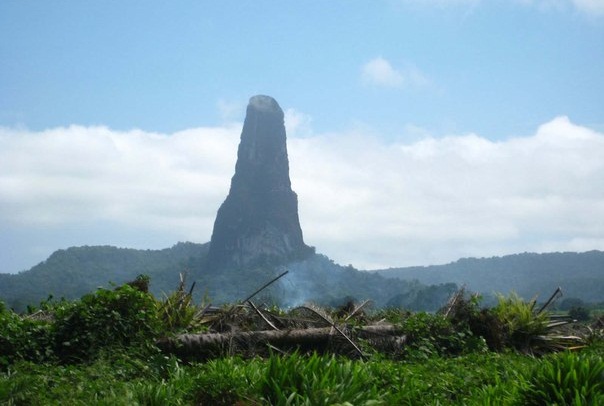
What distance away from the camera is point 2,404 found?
25.6 feet

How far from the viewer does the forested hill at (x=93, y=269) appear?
147m

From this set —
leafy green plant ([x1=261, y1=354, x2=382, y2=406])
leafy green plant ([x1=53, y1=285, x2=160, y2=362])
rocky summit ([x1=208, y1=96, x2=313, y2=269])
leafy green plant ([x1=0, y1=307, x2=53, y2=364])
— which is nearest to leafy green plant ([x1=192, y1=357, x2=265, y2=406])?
leafy green plant ([x1=261, y1=354, x2=382, y2=406])

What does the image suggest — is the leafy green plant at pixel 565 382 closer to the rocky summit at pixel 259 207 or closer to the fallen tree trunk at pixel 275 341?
the fallen tree trunk at pixel 275 341

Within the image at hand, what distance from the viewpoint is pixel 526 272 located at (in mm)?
153500

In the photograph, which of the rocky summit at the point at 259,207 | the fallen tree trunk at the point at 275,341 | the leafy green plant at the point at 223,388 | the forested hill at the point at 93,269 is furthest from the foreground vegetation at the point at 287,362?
the rocky summit at the point at 259,207

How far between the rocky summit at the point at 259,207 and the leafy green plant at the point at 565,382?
16205cm

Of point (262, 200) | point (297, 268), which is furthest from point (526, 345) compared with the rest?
point (262, 200)

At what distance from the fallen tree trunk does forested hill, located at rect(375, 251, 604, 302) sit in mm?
113715

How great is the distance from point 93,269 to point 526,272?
100716 millimetres

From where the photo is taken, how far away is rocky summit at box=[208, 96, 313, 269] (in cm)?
17450

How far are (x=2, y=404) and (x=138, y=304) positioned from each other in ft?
16.1

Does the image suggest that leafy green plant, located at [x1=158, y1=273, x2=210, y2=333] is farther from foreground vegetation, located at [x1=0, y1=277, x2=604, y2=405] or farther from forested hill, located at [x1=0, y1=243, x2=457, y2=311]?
forested hill, located at [x1=0, y1=243, x2=457, y2=311]

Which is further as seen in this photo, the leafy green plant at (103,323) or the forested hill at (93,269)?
the forested hill at (93,269)

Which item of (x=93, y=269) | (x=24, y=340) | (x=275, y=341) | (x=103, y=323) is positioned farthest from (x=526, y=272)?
(x=24, y=340)
